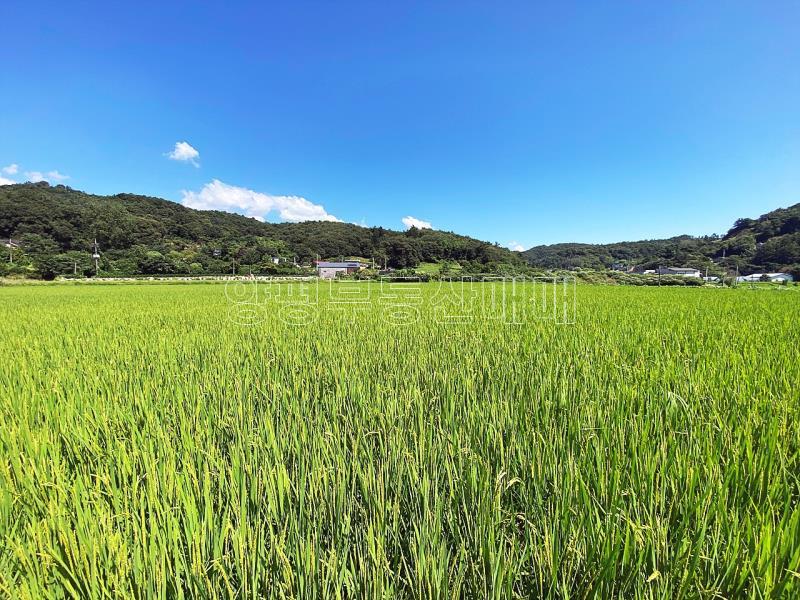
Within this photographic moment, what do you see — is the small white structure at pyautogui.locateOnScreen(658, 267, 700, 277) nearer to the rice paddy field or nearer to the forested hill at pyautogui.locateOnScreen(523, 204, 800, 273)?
the forested hill at pyautogui.locateOnScreen(523, 204, 800, 273)

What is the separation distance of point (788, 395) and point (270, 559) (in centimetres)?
296

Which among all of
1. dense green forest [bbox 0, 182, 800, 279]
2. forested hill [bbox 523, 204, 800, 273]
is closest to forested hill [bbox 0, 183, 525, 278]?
dense green forest [bbox 0, 182, 800, 279]

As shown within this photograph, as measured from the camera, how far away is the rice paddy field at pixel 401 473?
90 cm

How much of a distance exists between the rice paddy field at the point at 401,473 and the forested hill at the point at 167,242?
4181 centimetres

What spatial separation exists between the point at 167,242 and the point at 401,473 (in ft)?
246

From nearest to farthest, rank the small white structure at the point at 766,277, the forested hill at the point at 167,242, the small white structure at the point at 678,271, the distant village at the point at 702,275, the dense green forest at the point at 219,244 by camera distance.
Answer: the distant village at the point at 702,275 < the small white structure at the point at 766,277 < the forested hill at the point at 167,242 < the dense green forest at the point at 219,244 < the small white structure at the point at 678,271

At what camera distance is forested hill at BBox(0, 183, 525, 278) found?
155 ft

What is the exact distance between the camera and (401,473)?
1340 millimetres

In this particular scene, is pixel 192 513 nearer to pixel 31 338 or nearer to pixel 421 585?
pixel 421 585

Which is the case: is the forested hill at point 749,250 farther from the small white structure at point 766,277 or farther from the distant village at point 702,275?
the distant village at point 702,275

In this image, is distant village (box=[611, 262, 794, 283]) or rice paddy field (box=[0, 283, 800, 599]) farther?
distant village (box=[611, 262, 794, 283])

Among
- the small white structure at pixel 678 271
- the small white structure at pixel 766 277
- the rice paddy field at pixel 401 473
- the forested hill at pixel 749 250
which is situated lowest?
the rice paddy field at pixel 401 473

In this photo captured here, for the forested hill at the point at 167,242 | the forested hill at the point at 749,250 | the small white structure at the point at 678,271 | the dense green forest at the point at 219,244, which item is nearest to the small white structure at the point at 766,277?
the forested hill at the point at 749,250

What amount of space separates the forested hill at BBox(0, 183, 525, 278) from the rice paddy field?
4181cm
